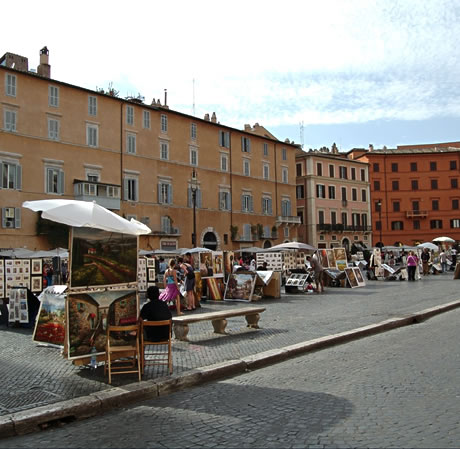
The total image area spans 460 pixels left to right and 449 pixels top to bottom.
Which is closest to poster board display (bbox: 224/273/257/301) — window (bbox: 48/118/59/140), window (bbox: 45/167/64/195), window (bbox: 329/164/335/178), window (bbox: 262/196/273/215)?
window (bbox: 45/167/64/195)

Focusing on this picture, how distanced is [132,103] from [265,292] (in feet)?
90.4

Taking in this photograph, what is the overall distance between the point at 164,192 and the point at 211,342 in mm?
34692

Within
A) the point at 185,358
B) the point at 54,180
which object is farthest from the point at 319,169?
the point at 185,358

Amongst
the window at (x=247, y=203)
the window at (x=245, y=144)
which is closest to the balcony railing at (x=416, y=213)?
the window at (x=247, y=203)

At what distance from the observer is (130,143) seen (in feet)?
135

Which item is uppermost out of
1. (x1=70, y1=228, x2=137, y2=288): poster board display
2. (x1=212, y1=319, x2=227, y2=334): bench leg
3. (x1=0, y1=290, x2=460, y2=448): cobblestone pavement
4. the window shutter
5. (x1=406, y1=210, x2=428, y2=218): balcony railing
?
(x1=406, y1=210, x2=428, y2=218): balcony railing

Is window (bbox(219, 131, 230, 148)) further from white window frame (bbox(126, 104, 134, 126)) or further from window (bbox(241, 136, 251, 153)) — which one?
white window frame (bbox(126, 104, 134, 126))

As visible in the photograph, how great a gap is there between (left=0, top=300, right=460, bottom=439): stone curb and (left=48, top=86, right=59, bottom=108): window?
32.2m

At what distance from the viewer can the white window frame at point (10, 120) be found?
110 ft

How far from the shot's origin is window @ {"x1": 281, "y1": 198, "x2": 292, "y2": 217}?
56.0m

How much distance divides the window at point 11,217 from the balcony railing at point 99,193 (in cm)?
434

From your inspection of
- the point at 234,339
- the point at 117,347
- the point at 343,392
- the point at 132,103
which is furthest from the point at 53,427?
the point at 132,103

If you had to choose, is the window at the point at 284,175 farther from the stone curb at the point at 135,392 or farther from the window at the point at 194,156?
the stone curb at the point at 135,392

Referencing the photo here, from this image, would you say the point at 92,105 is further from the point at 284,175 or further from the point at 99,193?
the point at 284,175
